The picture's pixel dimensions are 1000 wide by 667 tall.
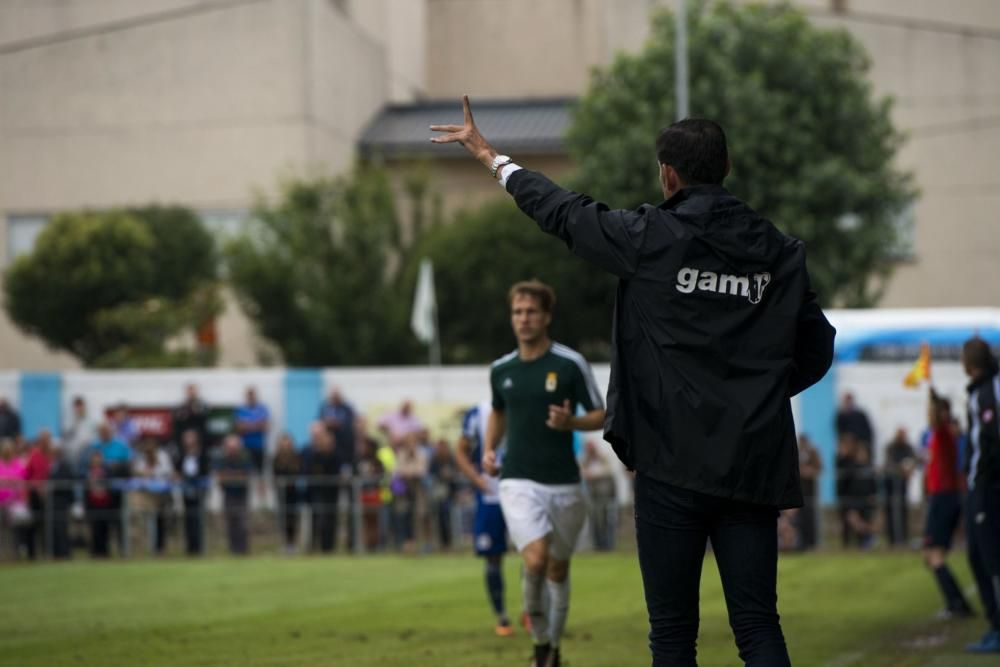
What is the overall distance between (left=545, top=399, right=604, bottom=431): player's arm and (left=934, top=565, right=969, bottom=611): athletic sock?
4.34 m

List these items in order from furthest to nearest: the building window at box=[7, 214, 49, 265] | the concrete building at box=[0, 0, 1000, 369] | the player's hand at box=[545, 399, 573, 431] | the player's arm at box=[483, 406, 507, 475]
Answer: the building window at box=[7, 214, 49, 265]
the concrete building at box=[0, 0, 1000, 369]
the player's arm at box=[483, 406, 507, 475]
the player's hand at box=[545, 399, 573, 431]

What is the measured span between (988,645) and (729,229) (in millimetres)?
6407

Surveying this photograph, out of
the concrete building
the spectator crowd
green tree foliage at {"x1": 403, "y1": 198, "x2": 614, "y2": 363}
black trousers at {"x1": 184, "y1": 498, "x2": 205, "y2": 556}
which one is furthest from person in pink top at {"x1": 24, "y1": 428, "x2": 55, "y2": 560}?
the concrete building

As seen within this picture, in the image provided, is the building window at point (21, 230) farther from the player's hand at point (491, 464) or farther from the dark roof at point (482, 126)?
the player's hand at point (491, 464)

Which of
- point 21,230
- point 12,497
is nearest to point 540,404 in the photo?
point 12,497

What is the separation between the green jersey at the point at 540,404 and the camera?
10.3m

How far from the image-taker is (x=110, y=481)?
25.8 meters

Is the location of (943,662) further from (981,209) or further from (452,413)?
(981,209)

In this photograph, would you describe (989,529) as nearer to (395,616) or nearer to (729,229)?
(395,616)

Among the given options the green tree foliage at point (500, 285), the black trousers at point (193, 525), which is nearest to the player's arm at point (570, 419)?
the black trousers at point (193, 525)

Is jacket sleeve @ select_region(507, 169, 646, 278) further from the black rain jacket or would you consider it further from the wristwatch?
the wristwatch

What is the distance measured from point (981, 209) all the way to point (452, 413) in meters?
24.8

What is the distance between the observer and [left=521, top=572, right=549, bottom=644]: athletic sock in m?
10.1

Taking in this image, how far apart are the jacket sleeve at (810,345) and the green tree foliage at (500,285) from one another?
32.6 m
